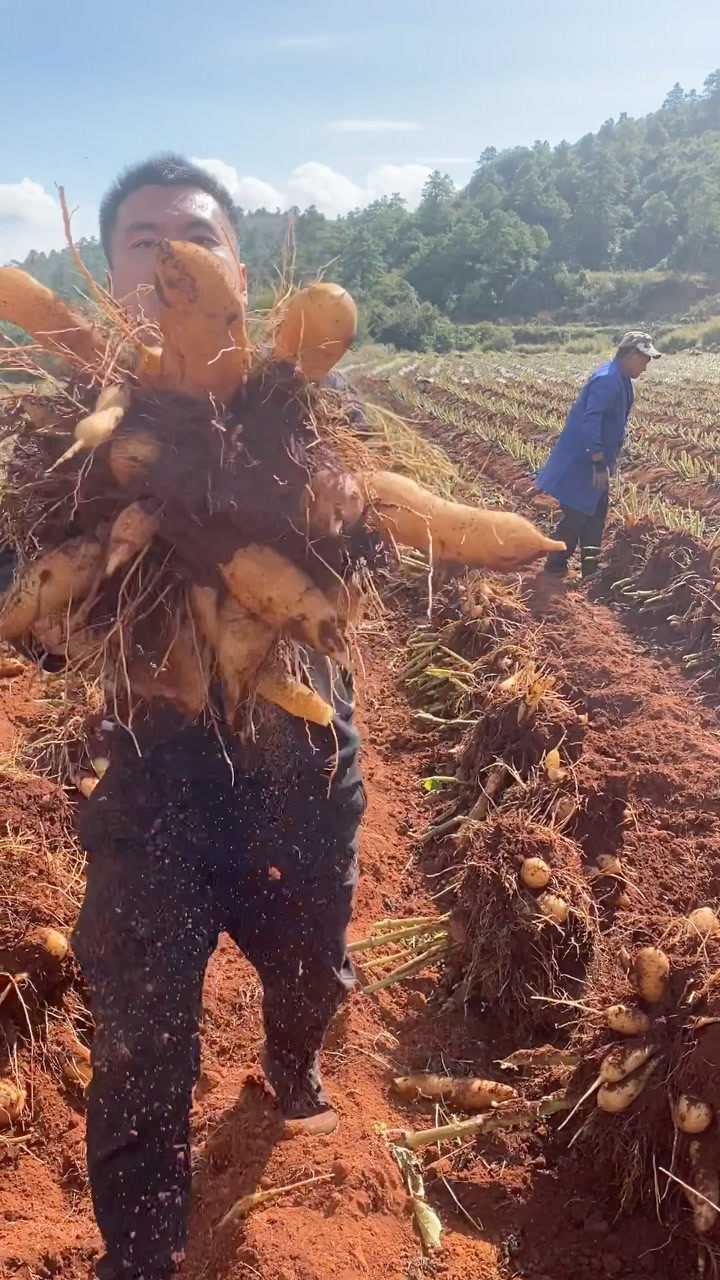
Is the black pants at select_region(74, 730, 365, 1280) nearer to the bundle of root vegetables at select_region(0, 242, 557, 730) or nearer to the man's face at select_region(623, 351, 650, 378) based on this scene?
the bundle of root vegetables at select_region(0, 242, 557, 730)

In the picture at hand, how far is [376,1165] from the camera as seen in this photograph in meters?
2.01

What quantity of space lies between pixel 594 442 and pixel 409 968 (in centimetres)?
444

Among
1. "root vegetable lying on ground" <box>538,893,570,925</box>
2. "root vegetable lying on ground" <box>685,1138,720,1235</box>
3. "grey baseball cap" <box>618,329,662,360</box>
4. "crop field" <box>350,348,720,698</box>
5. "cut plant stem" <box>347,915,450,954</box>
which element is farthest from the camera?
"grey baseball cap" <box>618,329,662,360</box>

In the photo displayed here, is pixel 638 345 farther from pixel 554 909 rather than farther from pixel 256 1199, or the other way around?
pixel 256 1199

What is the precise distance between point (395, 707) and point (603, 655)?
4.13 feet

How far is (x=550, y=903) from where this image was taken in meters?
2.49

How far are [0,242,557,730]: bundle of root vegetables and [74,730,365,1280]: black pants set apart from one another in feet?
0.59

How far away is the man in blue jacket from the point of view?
19.6 ft

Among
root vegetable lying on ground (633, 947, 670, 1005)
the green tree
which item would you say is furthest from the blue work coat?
the green tree

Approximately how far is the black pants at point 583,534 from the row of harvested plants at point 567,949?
256 cm

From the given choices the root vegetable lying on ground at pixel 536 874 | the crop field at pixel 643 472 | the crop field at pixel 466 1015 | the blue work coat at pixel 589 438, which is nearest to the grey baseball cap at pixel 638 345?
the blue work coat at pixel 589 438

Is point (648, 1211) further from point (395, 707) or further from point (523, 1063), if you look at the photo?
point (395, 707)

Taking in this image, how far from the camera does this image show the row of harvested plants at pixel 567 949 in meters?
1.88

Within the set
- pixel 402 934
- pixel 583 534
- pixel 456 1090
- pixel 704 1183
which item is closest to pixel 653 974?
pixel 704 1183
